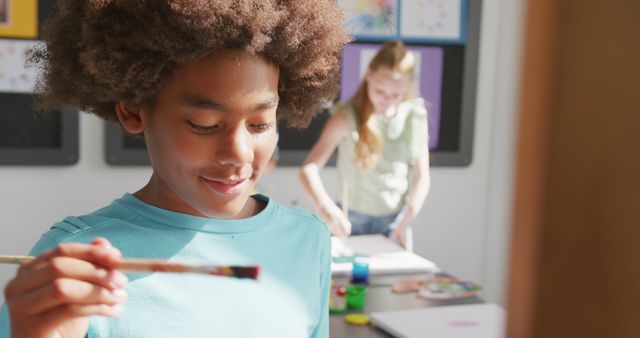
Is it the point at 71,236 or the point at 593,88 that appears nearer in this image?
the point at 593,88

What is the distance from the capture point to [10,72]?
296 cm

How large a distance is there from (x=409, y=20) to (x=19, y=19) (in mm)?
1768

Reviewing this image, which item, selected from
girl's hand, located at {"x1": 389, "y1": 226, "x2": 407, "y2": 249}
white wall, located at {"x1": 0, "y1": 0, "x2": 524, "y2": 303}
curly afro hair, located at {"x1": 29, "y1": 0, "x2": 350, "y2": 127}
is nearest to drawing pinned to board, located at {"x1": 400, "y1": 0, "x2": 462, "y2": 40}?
white wall, located at {"x1": 0, "y1": 0, "x2": 524, "y2": 303}

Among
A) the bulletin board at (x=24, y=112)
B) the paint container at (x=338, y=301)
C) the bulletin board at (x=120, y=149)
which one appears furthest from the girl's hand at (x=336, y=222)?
the bulletin board at (x=24, y=112)

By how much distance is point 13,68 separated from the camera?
2961 mm

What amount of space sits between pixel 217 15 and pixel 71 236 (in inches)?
12.4

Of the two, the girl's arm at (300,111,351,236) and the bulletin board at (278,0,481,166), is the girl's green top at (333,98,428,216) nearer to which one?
the girl's arm at (300,111,351,236)

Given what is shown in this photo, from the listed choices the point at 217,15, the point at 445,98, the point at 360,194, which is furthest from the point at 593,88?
the point at 445,98

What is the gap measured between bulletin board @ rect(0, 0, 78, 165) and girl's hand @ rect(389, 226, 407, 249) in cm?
146

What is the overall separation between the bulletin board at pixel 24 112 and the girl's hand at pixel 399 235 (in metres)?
1.46

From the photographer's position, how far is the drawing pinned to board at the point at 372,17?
132 inches

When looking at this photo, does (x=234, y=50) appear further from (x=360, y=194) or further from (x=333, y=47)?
(x=360, y=194)

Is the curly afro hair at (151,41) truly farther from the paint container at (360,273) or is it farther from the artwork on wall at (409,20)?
the artwork on wall at (409,20)

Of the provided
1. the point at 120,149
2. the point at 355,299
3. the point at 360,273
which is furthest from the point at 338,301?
the point at 120,149
